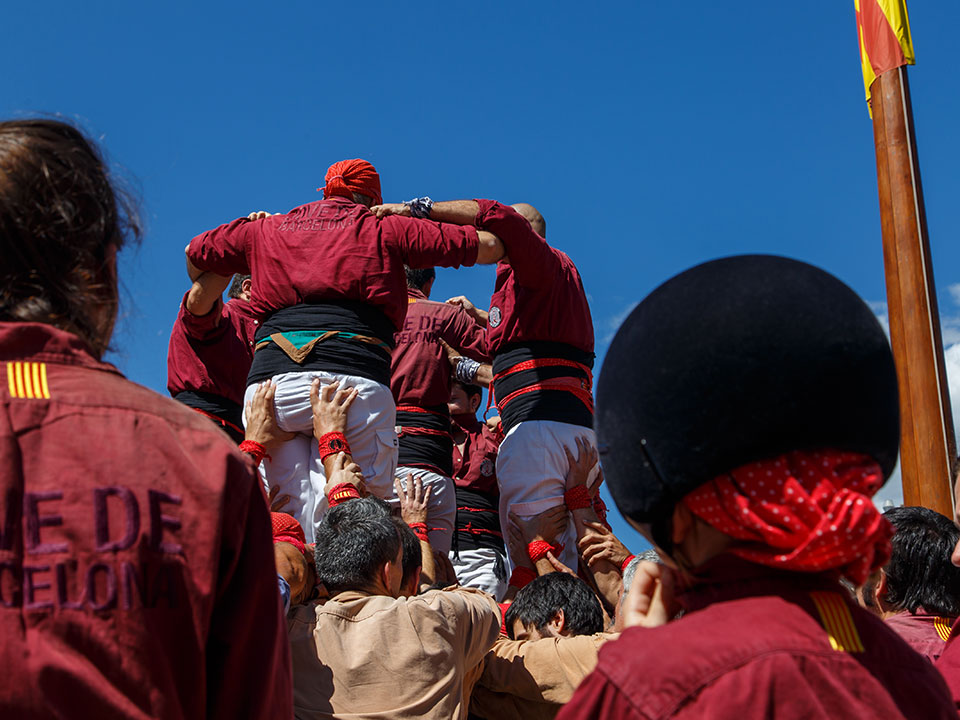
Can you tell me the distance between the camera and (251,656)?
1555mm

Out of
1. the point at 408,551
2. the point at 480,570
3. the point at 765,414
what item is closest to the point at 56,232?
the point at 765,414

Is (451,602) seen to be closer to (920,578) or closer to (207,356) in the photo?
(920,578)

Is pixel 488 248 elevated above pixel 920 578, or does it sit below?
above

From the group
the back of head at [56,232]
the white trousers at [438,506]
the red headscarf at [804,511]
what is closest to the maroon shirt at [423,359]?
the white trousers at [438,506]

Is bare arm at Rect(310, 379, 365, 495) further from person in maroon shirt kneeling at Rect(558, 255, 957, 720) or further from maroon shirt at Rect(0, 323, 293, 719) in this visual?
person in maroon shirt kneeling at Rect(558, 255, 957, 720)

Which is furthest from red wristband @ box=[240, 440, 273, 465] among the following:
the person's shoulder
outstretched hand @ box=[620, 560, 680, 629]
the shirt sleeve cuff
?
outstretched hand @ box=[620, 560, 680, 629]

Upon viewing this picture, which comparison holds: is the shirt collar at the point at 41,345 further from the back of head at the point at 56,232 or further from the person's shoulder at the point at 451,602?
the person's shoulder at the point at 451,602

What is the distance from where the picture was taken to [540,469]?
5.27 m

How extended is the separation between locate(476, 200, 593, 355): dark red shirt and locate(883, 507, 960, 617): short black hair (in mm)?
2415

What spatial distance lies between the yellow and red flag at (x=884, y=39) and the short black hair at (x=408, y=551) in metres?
4.87

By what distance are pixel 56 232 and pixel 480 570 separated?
17.5 ft

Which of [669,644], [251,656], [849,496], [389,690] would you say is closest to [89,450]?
[251,656]

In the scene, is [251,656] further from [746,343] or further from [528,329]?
[528,329]

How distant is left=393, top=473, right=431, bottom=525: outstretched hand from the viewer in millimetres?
5328
